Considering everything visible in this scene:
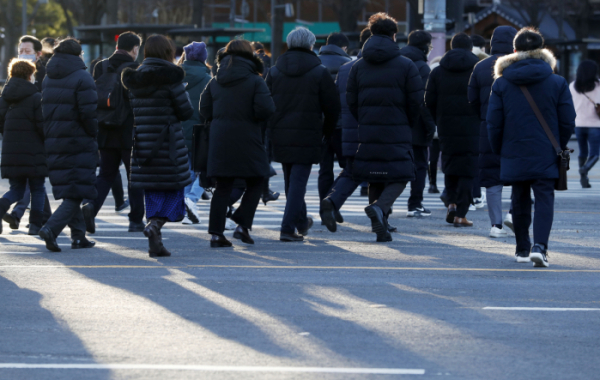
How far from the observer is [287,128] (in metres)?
9.19

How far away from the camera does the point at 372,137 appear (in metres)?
9.28

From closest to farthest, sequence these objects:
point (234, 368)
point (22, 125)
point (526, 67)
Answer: point (234, 368), point (526, 67), point (22, 125)

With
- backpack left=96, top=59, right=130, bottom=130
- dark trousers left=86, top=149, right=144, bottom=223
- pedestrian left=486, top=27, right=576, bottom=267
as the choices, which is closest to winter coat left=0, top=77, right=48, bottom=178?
backpack left=96, top=59, right=130, bottom=130

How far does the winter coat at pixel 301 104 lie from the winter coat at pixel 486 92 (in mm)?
1333

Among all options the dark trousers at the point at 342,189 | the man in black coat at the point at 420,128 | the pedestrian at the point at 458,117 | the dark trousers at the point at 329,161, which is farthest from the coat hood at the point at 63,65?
the pedestrian at the point at 458,117

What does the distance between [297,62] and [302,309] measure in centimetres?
331

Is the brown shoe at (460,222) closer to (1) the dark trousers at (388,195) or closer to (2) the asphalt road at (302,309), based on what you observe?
(2) the asphalt road at (302,309)

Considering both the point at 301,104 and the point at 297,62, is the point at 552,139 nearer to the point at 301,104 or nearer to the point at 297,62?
the point at 301,104

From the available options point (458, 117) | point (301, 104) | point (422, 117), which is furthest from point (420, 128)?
point (301, 104)

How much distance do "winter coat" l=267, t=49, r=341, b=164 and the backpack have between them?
1.59 m

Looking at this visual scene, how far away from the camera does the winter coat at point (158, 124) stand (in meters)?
8.25

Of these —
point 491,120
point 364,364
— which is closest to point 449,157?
point 491,120

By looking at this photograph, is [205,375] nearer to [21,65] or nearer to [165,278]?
[165,278]

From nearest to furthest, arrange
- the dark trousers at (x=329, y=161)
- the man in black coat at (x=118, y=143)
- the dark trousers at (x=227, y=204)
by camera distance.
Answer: the dark trousers at (x=227, y=204) → the man in black coat at (x=118, y=143) → the dark trousers at (x=329, y=161)
